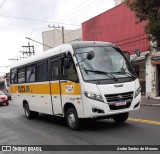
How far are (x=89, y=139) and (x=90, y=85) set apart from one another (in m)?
1.60

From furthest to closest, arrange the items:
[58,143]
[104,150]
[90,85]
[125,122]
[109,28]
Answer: [109,28]
[125,122]
[90,85]
[58,143]
[104,150]

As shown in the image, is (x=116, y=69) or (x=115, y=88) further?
(x=116, y=69)

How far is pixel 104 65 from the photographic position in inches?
408

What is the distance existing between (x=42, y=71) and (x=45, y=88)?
2.47 ft

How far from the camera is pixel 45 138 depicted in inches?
387

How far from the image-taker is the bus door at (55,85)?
37.7ft

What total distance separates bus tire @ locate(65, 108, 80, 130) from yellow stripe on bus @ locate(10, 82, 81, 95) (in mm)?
592

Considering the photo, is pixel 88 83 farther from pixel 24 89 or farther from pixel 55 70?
pixel 24 89

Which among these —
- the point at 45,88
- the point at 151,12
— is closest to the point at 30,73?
the point at 45,88

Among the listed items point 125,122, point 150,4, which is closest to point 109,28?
point 150,4

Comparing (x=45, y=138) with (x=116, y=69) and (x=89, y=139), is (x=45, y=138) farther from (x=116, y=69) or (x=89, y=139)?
(x=116, y=69)

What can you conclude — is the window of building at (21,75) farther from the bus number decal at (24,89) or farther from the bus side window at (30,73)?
the bus side window at (30,73)

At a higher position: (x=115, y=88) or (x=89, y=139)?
(x=115, y=88)

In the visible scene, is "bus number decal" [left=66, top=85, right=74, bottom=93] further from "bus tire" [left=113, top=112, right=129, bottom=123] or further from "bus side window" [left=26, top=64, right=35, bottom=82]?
"bus side window" [left=26, top=64, right=35, bottom=82]
